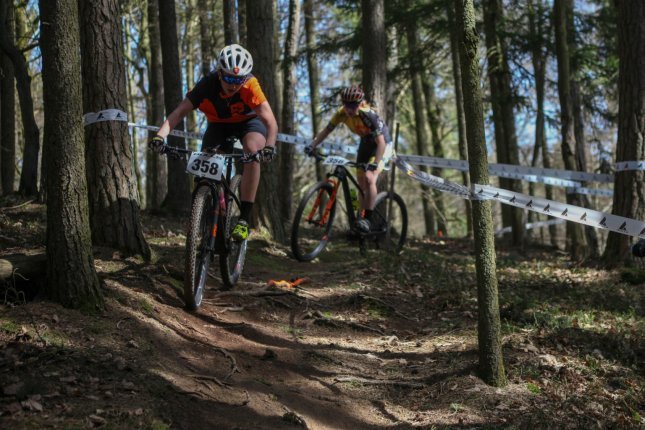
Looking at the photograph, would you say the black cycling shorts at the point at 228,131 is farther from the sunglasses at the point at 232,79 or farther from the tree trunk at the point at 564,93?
the tree trunk at the point at 564,93

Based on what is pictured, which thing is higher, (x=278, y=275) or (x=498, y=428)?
(x=278, y=275)

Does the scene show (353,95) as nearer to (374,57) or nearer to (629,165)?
(374,57)

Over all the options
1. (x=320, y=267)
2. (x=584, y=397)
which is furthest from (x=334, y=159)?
(x=584, y=397)

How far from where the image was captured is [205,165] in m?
5.80

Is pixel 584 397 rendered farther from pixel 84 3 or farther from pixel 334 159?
pixel 84 3

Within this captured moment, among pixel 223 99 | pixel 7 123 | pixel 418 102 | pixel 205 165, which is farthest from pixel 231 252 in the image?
pixel 418 102

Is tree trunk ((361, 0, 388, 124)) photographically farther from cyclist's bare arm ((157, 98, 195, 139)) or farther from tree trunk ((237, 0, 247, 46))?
cyclist's bare arm ((157, 98, 195, 139))

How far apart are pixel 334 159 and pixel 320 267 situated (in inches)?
60.2

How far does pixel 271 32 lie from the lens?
9.55 meters

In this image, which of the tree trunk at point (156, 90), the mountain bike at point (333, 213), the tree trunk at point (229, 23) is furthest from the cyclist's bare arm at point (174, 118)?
the tree trunk at point (156, 90)

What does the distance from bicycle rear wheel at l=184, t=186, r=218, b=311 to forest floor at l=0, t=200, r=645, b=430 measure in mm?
208

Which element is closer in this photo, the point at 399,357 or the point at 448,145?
the point at 399,357

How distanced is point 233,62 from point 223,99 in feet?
1.62

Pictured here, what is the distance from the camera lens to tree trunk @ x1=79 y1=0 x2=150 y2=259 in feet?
19.4
